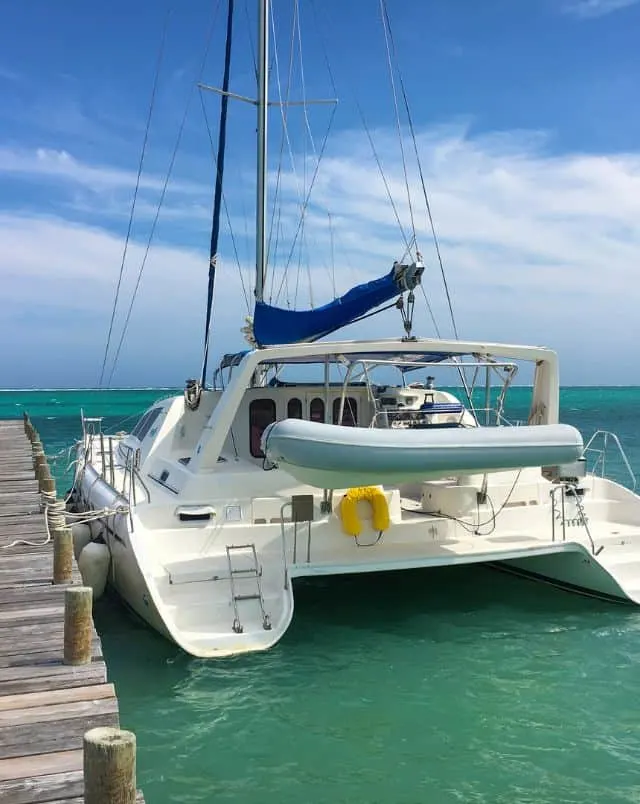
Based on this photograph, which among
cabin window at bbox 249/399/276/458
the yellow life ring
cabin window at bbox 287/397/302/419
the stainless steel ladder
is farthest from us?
cabin window at bbox 287/397/302/419

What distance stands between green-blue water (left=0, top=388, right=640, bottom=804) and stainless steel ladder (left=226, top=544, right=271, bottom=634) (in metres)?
0.37

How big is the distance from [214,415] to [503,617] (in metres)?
3.66

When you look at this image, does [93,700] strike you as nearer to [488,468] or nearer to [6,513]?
[488,468]

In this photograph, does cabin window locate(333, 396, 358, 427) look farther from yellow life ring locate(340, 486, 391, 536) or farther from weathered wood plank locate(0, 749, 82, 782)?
weathered wood plank locate(0, 749, 82, 782)

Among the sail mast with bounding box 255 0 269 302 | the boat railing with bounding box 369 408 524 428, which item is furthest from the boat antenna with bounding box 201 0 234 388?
the boat railing with bounding box 369 408 524 428

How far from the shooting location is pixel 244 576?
7.29 m

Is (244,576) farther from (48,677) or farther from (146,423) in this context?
(146,423)

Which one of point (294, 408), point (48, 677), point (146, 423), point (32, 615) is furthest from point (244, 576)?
point (146, 423)

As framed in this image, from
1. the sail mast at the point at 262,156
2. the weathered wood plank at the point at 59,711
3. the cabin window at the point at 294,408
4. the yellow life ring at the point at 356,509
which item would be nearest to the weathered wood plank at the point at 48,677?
the weathered wood plank at the point at 59,711

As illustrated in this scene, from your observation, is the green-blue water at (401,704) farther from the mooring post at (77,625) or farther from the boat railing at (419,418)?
the boat railing at (419,418)

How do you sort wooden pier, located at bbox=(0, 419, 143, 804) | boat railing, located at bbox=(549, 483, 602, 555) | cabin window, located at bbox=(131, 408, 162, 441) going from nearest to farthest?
wooden pier, located at bbox=(0, 419, 143, 804) → boat railing, located at bbox=(549, 483, 602, 555) → cabin window, located at bbox=(131, 408, 162, 441)

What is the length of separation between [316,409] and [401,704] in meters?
4.84

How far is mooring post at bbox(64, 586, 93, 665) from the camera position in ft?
15.6

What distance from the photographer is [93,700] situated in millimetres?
4363
